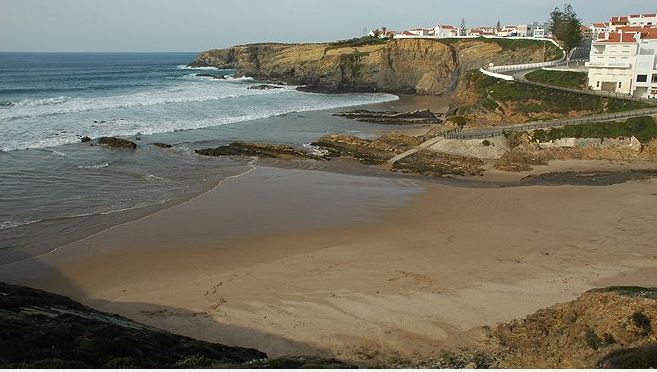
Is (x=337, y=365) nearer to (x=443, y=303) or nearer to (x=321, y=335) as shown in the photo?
(x=321, y=335)

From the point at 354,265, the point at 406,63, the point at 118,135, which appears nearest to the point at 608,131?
the point at 354,265

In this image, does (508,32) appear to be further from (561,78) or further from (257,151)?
(257,151)

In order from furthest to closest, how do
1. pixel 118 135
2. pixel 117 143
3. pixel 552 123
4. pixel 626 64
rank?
pixel 626 64
pixel 118 135
pixel 552 123
pixel 117 143

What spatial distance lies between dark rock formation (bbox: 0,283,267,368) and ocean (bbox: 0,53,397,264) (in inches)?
250

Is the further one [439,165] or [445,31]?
[445,31]

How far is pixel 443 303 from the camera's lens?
12531mm

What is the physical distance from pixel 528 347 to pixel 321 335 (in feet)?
14.2

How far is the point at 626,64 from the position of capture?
3694 centimetres

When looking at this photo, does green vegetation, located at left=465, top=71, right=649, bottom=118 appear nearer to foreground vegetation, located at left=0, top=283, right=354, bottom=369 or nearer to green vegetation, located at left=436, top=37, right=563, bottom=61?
green vegetation, located at left=436, top=37, right=563, bottom=61

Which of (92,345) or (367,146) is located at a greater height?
(92,345)

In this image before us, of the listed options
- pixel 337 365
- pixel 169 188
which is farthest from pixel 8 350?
pixel 169 188

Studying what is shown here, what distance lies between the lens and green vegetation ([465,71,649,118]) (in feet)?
110

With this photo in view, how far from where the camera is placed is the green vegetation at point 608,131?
28.9m

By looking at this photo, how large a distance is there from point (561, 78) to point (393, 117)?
1445 centimetres
